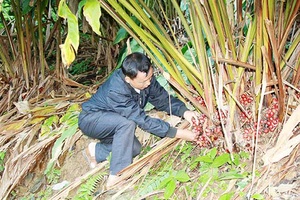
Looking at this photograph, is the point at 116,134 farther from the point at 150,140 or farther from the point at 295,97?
the point at 295,97

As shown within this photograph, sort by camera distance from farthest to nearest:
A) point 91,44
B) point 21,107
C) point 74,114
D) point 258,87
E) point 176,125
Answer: point 91,44 → point 21,107 → point 74,114 → point 176,125 → point 258,87

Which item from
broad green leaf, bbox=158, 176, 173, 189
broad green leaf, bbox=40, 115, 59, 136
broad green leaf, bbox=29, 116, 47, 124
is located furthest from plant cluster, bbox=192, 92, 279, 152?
broad green leaf, bbox=29, 116, 47, 124

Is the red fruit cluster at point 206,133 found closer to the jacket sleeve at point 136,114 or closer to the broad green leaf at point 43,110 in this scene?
the jacket sleeve at point 136,114

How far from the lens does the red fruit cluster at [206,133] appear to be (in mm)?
1936

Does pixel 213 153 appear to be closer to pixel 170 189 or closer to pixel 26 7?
pixel 170 189

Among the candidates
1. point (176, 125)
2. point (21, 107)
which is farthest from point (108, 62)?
point (176, 125)

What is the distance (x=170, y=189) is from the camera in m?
1.87

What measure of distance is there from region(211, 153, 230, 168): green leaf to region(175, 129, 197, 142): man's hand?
0.19m

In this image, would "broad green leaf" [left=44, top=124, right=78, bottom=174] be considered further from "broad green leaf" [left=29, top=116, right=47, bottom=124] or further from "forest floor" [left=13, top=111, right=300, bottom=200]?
"broad green leaf" [left=29, top=116, right=47, bottom=124]

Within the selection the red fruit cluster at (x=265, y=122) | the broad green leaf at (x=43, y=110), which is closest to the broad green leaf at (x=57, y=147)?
the broad green leaf at (x=43, y=110)

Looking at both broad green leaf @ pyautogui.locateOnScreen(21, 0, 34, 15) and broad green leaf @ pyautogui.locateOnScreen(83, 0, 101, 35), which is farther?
broad green leaf @ pyautogui.locateOnScreen(21, 0, 34, 15)

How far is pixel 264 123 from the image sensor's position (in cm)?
188

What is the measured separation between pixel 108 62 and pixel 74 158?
1.35 metres

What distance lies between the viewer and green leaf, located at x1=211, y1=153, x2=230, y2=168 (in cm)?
186
